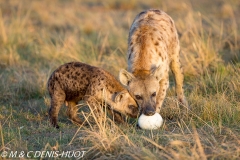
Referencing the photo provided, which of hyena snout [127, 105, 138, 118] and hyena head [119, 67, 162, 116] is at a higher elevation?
hyena head [119, 67, 162, 116]

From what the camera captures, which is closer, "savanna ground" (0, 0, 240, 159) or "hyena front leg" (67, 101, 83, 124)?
"savanna ground" (0, 0, 240, 159)

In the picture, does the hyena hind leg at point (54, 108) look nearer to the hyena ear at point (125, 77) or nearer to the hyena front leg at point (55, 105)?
the hyena front leg at point (55, 105)

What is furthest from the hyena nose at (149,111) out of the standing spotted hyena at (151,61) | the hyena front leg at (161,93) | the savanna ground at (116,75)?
the hyena front leg at (161,93)

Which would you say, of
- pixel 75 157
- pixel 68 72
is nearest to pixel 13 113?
pixel 68 72

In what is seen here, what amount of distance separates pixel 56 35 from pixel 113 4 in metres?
4.67

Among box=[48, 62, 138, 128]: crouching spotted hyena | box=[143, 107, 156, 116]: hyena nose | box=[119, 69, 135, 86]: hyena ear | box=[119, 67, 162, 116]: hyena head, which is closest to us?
box=[143, 107, 156, 116]: hyena nose

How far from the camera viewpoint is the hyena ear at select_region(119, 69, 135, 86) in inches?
248

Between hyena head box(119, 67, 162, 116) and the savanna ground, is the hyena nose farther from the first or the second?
the savanna ground

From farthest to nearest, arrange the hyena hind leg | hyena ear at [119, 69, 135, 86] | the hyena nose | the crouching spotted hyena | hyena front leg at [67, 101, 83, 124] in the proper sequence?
hyena front leg at [67, 101, 83, 124] → the hyena hind leg → the crouching spotted hyena → hyena ear at [119, 69, 135, 86] → the hyena nose

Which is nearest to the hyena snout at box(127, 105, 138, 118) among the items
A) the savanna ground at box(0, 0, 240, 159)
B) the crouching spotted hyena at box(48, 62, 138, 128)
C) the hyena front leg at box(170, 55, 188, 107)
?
the crouching spotted hyena at box(48, 62, 138, 128)

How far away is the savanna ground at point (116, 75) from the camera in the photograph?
16.7 feet

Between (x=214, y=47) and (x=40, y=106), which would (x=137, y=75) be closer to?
(x=40, y=106)

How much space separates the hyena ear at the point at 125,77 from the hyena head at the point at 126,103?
0.12 metres

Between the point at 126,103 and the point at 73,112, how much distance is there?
0.87 m
